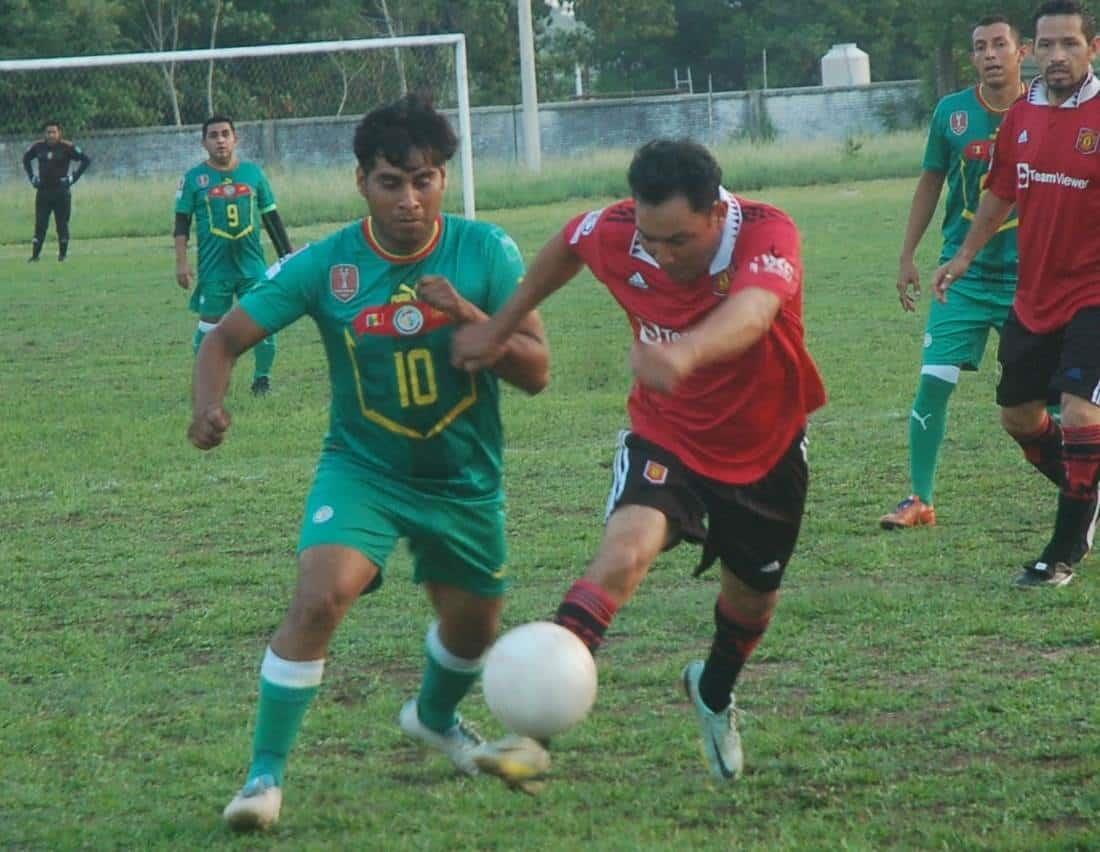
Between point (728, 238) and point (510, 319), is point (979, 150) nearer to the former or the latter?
point (728, 238)

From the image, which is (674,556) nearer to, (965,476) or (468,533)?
(965,476)

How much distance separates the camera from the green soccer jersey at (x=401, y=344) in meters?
4.63

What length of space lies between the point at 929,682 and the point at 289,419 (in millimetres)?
6795

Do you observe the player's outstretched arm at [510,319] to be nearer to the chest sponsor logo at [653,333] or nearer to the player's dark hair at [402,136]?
the chest sponsor logo at [653,333]

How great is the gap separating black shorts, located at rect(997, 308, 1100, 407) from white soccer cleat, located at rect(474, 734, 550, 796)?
3.37 m

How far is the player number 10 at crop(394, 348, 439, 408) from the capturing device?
4625 millimetres

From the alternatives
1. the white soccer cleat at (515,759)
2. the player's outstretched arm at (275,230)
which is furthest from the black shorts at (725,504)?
the player's outstretched arm at (275,230)

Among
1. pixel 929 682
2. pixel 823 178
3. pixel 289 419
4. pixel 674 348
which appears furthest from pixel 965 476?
pixel 823 178

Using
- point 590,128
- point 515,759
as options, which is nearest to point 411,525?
point 515,759

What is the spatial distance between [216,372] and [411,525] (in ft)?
2.06

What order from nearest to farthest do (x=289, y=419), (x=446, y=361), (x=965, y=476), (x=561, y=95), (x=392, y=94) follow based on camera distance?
(x=446, y=361), (x=965, y=476), (x=289, y=419), (x=392, y=94), (x=561, y=95)

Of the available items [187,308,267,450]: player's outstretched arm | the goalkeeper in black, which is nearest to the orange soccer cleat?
[187,308,267,450]: player's outstretched arm

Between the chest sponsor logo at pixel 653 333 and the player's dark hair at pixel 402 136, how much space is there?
0.66m

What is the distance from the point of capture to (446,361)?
465 cm
